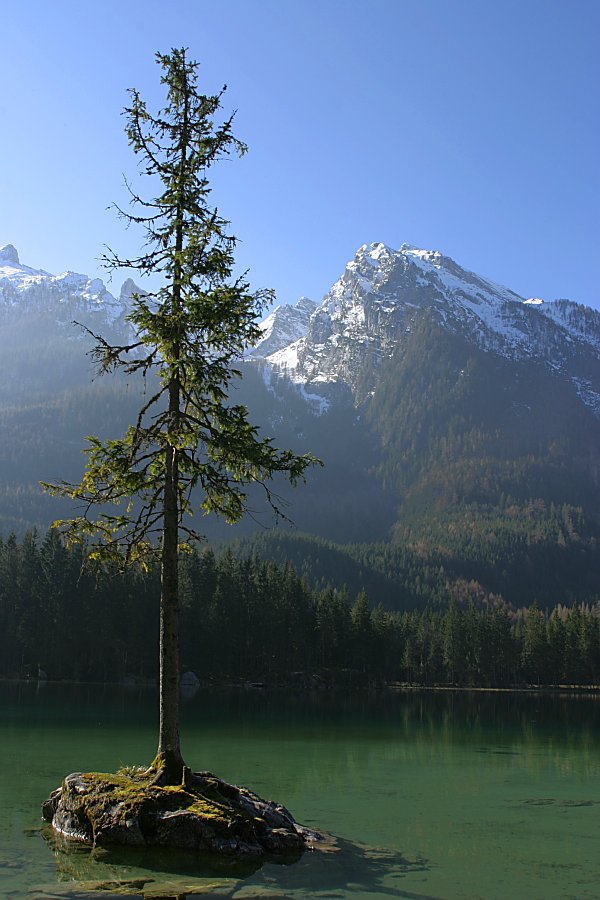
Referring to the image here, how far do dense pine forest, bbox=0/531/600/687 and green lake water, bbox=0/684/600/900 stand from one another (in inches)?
1507

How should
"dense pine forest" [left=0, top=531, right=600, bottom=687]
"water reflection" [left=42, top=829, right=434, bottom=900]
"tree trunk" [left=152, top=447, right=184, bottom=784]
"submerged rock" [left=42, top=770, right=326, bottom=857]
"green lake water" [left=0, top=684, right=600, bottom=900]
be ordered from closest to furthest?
"water reflection" [left=42, top=829, right=434, bottom=900] < "green lake water" [left=0, top=684, right=600, bottom=900] < "submerged rock" [left=42, top=770, right=326, bottom=857] < "tree trunk" [left=152, top=447, right=184, bottom=784] < "dense pine forest" [left=0, top=531, right=600, bottom=687]

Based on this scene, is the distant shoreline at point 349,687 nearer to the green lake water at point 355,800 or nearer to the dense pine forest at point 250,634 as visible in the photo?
the dense pine forest at point 250,634

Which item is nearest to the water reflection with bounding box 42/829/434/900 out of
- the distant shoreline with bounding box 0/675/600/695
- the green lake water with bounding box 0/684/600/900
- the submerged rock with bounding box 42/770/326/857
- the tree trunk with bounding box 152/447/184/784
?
the green lake water with bounding box 0/684/600/900

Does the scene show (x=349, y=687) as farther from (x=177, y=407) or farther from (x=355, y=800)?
(x=177, y=407)

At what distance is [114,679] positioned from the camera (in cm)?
10500

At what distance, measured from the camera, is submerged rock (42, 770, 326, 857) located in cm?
1662

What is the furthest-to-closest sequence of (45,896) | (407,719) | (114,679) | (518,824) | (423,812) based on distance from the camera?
(114,679) → (407,719) → (423,812) → (518,824) → (45,896)

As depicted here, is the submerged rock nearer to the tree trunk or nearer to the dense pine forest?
the tree trunk

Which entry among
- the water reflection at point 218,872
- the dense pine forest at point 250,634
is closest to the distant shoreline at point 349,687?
the dense pine forest at point 250,634

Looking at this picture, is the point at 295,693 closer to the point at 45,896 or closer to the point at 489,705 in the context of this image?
the point at 489,705

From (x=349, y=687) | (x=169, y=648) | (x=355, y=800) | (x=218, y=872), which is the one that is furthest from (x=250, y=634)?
(x=218, y=872)

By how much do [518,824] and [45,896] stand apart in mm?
13559

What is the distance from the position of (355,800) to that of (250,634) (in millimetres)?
94098

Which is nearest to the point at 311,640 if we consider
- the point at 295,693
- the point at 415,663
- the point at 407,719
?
the point at 295,693
